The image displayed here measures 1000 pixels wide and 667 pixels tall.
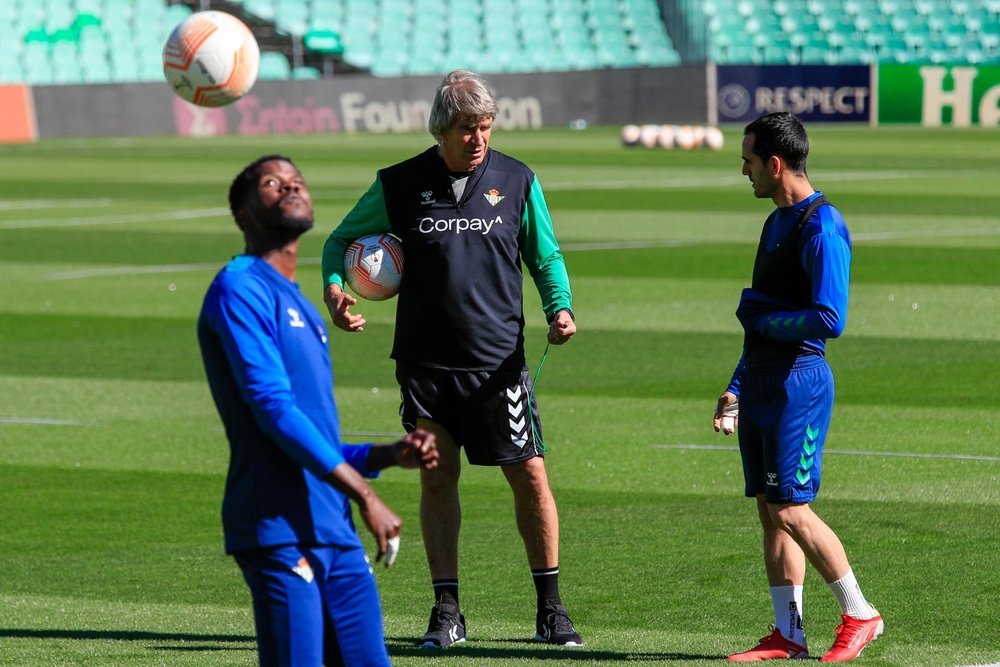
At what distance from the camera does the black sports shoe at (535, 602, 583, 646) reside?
6797 mm

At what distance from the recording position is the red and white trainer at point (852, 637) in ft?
20.7

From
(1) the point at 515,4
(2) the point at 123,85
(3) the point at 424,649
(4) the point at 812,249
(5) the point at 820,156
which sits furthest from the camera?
(1) the point at 515,4

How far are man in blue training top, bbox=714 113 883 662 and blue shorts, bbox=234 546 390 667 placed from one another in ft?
6.86

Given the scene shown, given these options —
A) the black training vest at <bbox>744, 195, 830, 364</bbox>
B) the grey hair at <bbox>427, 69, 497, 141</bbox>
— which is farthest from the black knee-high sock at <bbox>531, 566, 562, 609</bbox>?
the grey hair at <bbox>427, 69, 497, 141</bbox>

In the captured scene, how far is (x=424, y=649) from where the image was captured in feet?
22.2

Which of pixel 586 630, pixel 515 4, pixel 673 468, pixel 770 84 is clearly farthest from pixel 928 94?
pixel 586 630

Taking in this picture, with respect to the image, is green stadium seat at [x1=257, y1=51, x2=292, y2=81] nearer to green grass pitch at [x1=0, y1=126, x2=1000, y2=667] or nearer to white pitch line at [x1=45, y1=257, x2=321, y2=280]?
green grass pitch at [x1=0, y1=126, x2=1000, y2=667]

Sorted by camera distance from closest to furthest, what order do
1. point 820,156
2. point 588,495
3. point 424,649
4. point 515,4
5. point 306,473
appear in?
point 306,473 → point 424,649 → point 588,495 → point 820,156 → point 515,4

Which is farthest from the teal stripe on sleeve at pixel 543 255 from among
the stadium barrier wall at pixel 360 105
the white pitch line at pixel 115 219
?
the stadium barrier wall at pixel 360 105

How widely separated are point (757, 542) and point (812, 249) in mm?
2620

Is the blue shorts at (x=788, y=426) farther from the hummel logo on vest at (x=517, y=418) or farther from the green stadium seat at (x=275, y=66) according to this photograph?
the green stadium seat at (x=275, y=66)

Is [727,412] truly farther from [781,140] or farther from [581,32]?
[581,32]

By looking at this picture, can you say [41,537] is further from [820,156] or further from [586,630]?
[820,156]

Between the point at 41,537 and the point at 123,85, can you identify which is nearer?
the point at 41,537
